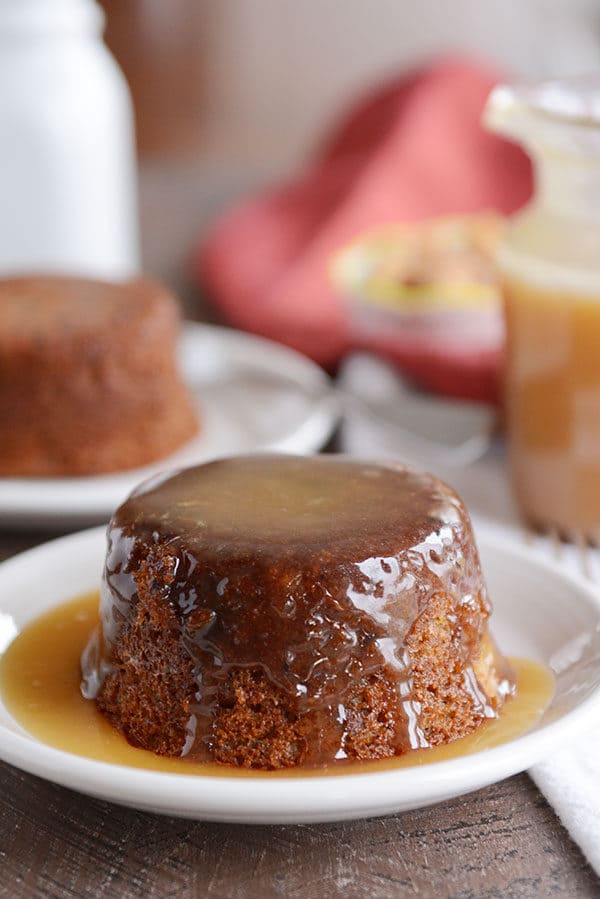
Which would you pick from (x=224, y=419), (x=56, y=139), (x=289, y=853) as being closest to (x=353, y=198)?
(x=56, y=139)

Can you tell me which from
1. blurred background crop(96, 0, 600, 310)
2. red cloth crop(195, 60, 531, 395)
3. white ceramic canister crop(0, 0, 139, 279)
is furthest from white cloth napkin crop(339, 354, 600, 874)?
blurred background crop(96, 0, 600, 310)

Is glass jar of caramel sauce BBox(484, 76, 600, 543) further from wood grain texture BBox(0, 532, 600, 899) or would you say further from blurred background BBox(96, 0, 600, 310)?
blurred background BBox(96, 0, 600, 310)

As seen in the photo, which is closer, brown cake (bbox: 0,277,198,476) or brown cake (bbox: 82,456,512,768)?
brown cake (bbox: 82,456,512,768)

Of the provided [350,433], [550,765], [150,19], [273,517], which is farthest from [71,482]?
[150,19]

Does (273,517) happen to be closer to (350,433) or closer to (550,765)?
(550,765)

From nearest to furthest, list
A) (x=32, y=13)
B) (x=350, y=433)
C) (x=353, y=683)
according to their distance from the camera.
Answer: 1. (x=353, y=683)
2. (x=350, y=433)
3. (x=32, y=13)

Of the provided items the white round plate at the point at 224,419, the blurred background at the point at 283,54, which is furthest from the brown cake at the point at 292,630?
the blurred background at the point at 283,54
